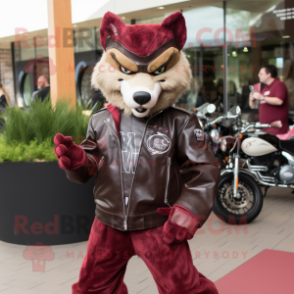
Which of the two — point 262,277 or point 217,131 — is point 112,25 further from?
point 217,131

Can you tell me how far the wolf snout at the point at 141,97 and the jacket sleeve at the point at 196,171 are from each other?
0.84 feet

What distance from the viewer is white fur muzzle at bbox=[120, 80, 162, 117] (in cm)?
200

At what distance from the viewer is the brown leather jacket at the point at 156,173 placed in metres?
2.01

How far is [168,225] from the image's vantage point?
6.22 ft

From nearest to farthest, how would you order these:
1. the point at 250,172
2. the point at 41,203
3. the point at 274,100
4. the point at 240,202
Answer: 1. the point at 41,203
2. the point at 240,202
3. the point at 250,172
4. the point at 274,100

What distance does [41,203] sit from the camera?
3773 mm

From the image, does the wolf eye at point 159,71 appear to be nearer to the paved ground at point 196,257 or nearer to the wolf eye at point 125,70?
the wolf eye at point 125,70

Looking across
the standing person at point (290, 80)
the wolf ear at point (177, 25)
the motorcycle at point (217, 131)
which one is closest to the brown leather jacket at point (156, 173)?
the wolf ear at point (177, 25)

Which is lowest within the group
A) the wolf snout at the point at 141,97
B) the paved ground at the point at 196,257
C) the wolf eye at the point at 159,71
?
the paved ground at the point at 196,257

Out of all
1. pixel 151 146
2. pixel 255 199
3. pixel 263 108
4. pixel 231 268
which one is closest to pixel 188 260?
pixel 151 146

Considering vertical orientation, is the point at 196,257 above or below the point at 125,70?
below

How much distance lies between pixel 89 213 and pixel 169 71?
86.3 inches

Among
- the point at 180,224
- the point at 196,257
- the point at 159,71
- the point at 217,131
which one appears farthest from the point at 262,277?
the point at 217,131

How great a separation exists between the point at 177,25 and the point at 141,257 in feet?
3.97
